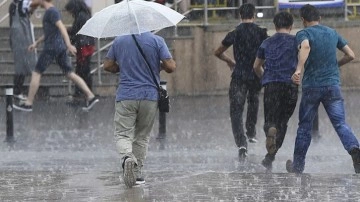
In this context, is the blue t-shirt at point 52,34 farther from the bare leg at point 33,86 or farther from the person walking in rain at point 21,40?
the person walking in rain at point 21,40

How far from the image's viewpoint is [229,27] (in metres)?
23.3

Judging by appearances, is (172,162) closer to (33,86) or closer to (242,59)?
(242,59)

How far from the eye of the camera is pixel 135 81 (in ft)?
38.8

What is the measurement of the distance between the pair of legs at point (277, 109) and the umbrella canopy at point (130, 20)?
1.96m

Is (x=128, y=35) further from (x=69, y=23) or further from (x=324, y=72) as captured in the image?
(x=69, y=23)

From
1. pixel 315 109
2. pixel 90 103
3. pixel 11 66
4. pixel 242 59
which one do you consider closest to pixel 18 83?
pixel 11 66

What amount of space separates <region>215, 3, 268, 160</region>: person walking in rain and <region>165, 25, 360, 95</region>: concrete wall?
7.97m

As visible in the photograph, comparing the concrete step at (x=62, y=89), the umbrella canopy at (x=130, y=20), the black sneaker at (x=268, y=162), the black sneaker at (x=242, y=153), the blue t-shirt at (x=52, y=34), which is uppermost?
the umbrella canopy at (x=130, y=20)

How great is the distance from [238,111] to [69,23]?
1045 centimetres

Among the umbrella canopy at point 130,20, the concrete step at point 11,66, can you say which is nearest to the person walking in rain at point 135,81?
the umbrella canopy at point 130,20

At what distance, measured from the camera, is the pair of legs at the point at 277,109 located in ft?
44.9

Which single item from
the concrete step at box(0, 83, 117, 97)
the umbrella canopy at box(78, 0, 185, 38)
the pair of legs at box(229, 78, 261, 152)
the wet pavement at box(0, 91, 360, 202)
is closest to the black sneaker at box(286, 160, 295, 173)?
the wet pavement at box(0, 91, 360, 202)

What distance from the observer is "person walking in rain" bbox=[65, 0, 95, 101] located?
2164 cm

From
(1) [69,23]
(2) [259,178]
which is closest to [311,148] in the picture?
(2) [259,178]
